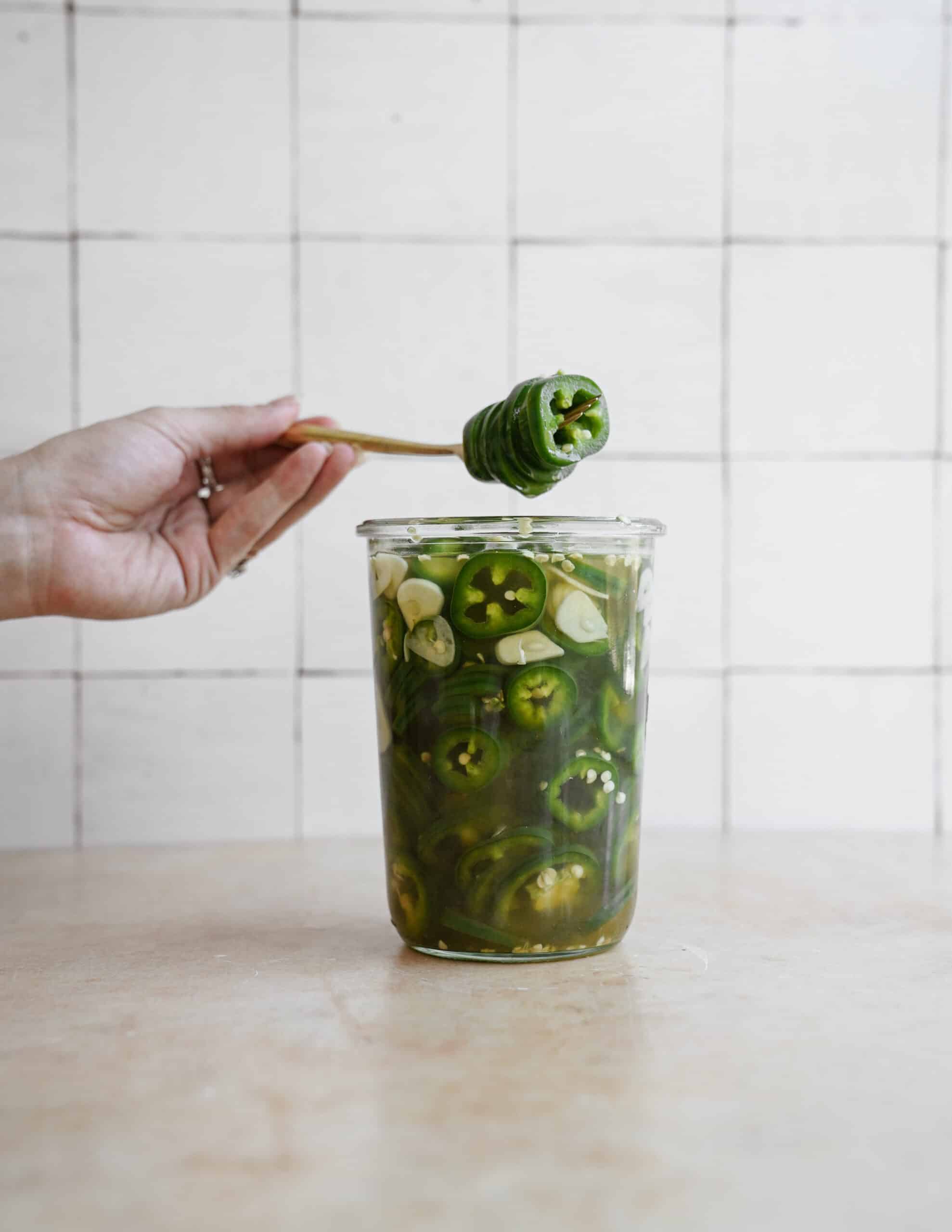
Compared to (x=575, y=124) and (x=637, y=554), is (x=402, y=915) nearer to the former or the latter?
(x=637, y=554)

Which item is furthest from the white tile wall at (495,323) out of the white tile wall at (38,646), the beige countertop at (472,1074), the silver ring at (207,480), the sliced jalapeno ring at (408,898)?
the sliced jalapeno ring at (408,898)

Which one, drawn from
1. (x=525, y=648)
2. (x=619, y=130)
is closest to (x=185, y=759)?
(x=525, y=648)

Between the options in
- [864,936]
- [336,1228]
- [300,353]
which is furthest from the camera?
[300,353]

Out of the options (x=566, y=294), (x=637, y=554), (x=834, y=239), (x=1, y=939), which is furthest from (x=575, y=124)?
(x=1, y=939)

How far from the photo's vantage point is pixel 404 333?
3.84 ft

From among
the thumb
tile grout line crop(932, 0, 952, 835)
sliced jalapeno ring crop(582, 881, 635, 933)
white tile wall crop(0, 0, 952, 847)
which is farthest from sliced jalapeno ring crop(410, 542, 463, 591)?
tile grout line crop(932, 0, 952, 835)

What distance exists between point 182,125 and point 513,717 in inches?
31.5

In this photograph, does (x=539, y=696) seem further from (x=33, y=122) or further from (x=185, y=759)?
(x=33, y=122)

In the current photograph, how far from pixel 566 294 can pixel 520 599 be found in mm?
635

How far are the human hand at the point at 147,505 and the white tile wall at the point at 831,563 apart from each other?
18.7 inches

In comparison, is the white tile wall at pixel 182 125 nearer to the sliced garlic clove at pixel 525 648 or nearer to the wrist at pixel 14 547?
the wrist at pixel 14 547

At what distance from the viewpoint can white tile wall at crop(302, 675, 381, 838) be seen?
1185 mm

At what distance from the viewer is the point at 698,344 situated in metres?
1.19

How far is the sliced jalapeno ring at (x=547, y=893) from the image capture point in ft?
2.13
